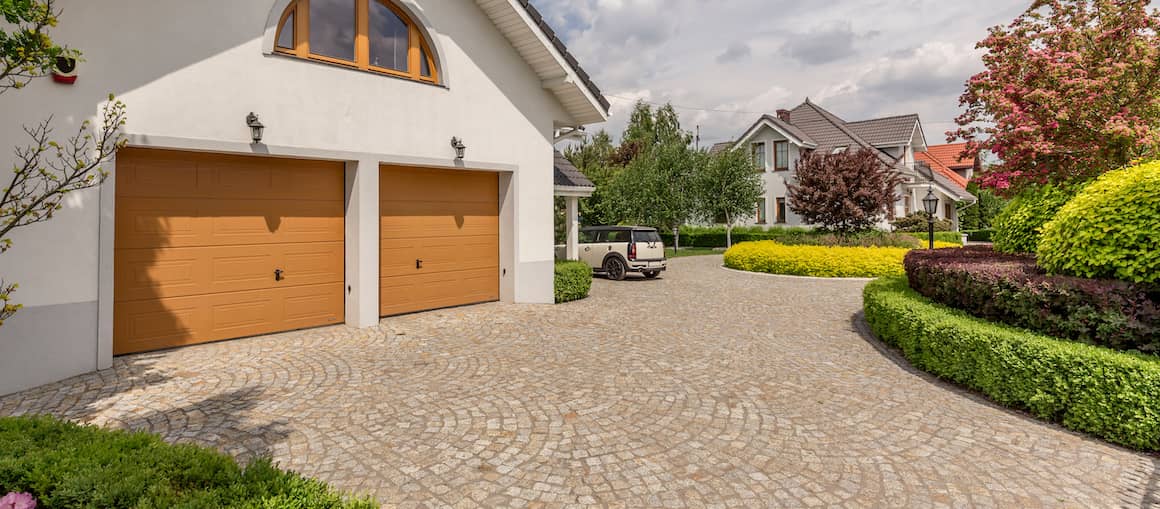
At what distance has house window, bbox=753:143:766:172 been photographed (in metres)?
32.2

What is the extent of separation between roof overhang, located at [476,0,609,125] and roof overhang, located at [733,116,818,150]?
20636mm

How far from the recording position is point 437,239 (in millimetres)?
10148

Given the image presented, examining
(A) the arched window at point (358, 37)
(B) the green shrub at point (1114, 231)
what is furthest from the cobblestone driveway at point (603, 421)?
(A) the arched window at point (358, 37)

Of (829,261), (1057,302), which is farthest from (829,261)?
(1057,302)

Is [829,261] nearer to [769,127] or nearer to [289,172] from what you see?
[289,172]

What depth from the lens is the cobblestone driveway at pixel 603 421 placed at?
3.78 meters

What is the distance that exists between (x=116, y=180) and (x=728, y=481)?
7853mm

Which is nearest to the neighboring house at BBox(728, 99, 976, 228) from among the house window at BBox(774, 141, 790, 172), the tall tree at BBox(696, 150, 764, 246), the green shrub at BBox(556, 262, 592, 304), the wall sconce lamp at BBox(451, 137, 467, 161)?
the house window at BBox(774, 141, 790, 172)

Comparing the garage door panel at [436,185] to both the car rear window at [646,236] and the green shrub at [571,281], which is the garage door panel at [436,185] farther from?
the car rear window at [646,236]

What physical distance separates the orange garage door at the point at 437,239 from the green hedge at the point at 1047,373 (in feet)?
24.1

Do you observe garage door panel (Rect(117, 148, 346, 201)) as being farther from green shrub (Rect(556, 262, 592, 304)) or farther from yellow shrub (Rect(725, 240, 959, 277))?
yellow shrub (Rect(725, 240, 959, 277))

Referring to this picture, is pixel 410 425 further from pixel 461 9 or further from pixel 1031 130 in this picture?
pixel 1031 130

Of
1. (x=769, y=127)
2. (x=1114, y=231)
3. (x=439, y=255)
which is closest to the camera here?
(x=1114, y=231)

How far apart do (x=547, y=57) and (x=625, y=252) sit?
7101 mm
